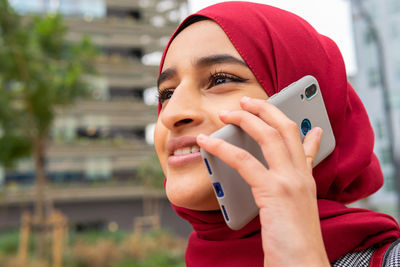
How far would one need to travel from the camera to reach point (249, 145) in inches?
28.0

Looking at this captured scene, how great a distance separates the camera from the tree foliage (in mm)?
8031

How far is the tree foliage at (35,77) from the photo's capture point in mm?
8031

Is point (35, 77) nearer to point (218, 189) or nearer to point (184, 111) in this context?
point (184, 111)

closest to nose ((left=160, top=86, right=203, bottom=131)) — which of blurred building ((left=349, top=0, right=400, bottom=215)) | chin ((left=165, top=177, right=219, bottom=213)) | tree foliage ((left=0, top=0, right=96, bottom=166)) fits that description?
chin ((left=165, top=177, right=219, bottom=213))

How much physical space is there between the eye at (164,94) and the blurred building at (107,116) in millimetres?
17649

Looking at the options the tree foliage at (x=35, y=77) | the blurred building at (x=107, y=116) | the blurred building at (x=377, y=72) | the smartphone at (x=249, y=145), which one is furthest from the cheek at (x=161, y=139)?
the blurred building at (x=107, y=116)

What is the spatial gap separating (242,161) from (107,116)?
1968 centimetres

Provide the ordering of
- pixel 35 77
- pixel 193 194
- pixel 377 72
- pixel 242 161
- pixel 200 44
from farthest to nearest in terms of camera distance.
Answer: pixel 377 72, pixel 35 77, pixel 200 44, pixel 193 194, pixel 242 161

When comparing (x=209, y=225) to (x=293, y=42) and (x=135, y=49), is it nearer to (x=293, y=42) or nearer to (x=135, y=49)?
(x=293, y=42)

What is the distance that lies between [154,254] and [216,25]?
322 inches

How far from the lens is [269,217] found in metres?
0.56

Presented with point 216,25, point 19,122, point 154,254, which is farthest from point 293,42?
point 19,122

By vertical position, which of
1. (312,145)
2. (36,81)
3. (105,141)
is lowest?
(105,141)

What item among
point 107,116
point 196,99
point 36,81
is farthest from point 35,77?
point 107,116
